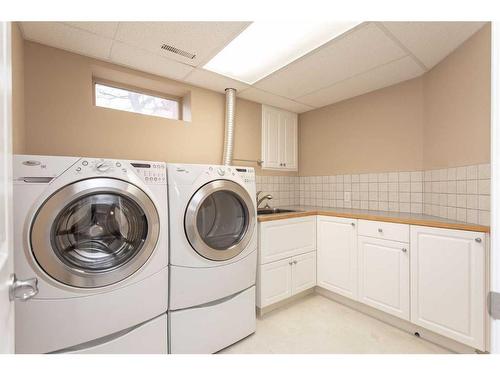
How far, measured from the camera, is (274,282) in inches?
76.8

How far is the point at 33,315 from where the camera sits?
100cm

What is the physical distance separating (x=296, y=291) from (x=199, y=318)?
1.00m

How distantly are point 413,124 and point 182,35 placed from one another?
2.09 m

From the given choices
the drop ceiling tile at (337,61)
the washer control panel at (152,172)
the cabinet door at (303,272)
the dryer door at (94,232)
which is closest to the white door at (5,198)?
the dryer door at (94,232)

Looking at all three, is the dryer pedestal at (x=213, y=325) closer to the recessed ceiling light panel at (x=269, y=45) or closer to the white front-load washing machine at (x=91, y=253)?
the white front-load washing machine at (x=91, y=253)

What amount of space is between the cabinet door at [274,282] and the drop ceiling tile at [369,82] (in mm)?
1732

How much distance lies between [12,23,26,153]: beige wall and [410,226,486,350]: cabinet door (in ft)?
8.32

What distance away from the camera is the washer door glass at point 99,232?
1.08 metres

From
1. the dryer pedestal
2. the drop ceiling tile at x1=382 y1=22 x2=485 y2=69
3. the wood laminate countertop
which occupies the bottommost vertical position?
the dryer pedestal

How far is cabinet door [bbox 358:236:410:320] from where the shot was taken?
5.48 feet

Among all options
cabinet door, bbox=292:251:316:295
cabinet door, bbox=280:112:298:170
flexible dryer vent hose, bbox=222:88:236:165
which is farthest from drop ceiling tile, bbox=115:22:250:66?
cabinet door, bbox=292:251:316:295

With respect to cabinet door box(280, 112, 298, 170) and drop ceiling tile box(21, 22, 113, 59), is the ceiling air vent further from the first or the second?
cabinet door box(280, 112, 298, 170)

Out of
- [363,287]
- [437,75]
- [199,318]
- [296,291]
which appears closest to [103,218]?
[199,318]

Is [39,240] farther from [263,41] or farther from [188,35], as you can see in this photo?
[263,41]
